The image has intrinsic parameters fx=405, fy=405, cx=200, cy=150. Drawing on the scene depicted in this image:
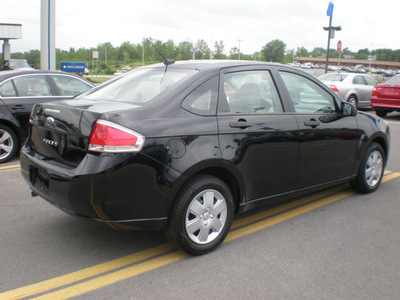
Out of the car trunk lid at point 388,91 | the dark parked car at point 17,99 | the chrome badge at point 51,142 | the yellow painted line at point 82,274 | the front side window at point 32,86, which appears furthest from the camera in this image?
the car trunk lid at point 388,91

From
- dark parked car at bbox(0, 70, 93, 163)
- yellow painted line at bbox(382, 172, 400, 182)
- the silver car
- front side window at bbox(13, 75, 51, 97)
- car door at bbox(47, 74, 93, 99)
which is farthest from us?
the silver car

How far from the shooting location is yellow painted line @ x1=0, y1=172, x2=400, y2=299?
2793 millimetres

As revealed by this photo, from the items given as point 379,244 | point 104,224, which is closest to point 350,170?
point 379,244

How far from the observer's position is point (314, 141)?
13.9 feet

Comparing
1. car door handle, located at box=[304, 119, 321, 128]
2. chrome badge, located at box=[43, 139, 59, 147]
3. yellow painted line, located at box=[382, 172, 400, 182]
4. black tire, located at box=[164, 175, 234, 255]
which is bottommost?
yellow painted line, located at box=[382, 172, 400, 182]

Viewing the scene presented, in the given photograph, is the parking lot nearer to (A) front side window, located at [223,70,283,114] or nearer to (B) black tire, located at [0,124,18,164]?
(A) front side window, located at [223,70,283,114]

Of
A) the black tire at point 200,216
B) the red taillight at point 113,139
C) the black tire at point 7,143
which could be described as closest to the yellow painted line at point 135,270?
the black tire at point 200,216

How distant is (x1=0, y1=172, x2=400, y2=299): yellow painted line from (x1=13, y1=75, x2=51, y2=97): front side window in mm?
4510

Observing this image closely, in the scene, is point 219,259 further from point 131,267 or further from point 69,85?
point 69,85

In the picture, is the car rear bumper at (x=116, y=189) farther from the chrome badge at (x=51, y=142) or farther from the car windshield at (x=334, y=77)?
the car windshield at (x=334, y=77)

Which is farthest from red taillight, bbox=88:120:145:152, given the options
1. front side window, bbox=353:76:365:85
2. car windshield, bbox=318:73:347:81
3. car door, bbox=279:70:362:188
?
front side window, bbox=353:76:365:85

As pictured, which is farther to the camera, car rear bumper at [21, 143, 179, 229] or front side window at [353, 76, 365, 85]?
front side window at [353, 76, 365, 85]

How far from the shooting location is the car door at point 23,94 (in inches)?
259

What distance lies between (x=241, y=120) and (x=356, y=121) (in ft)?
6.53
